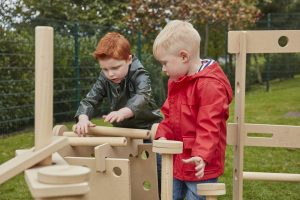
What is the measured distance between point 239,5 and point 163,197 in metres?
9.76

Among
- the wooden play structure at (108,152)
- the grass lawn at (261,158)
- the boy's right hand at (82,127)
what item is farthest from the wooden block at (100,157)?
the grass lawn at (261,158)

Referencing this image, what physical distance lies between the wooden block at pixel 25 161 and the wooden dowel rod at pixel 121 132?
3.31ft

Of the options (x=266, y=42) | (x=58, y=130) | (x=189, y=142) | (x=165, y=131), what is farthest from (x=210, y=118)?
(x=58, y=130)

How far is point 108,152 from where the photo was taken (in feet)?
7.00

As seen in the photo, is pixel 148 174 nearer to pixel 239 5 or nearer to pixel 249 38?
pixel 249 38

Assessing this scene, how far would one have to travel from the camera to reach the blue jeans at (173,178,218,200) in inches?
83.5

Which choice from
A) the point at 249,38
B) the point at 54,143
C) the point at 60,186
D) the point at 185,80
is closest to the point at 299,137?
the point at 249,38

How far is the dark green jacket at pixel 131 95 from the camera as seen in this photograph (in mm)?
2480

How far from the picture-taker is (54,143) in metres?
1.26

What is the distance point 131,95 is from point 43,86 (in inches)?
52.7

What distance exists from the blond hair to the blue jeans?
0.56 m

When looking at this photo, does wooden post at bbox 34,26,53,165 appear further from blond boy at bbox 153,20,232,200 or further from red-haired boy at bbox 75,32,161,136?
red-haired boy at bbox 75,32,161,136

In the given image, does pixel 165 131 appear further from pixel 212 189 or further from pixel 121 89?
pixel 212 189

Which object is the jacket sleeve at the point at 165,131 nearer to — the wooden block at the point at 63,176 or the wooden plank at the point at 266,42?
the wooden plank at the point at 266,42
